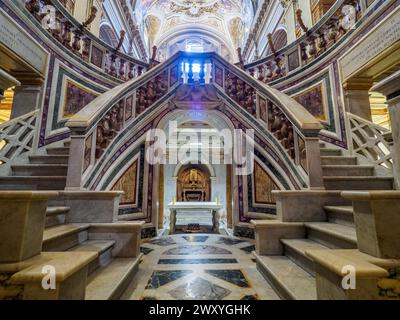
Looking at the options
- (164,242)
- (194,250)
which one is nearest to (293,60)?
(194,250)

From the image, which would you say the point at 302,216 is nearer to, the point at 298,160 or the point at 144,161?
the point at 298,160

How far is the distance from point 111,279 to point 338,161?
4203 millimetres

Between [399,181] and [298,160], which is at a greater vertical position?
[298,160]

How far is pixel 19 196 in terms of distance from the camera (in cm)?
130

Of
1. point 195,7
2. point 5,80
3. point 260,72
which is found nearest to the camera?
point 5,80

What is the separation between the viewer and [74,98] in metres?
5.15

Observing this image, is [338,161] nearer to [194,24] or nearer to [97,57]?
[97,57]

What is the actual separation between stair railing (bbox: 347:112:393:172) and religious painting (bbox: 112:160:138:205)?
4770 millimetres

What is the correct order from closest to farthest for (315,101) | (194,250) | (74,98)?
(194,250) < (74,98) < (315,101)

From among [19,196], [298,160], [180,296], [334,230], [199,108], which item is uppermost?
[199,108]

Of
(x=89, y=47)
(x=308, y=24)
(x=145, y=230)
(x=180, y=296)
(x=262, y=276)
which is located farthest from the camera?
(x=308, y=24)

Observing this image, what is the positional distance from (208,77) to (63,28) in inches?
147

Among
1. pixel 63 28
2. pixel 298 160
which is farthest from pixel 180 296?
pixel 63 28

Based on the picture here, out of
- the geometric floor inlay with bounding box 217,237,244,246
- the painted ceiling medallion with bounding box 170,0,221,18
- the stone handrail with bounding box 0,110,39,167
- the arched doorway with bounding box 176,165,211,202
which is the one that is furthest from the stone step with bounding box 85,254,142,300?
the painted ceiling medallion with bounding box 170,0,221,18
